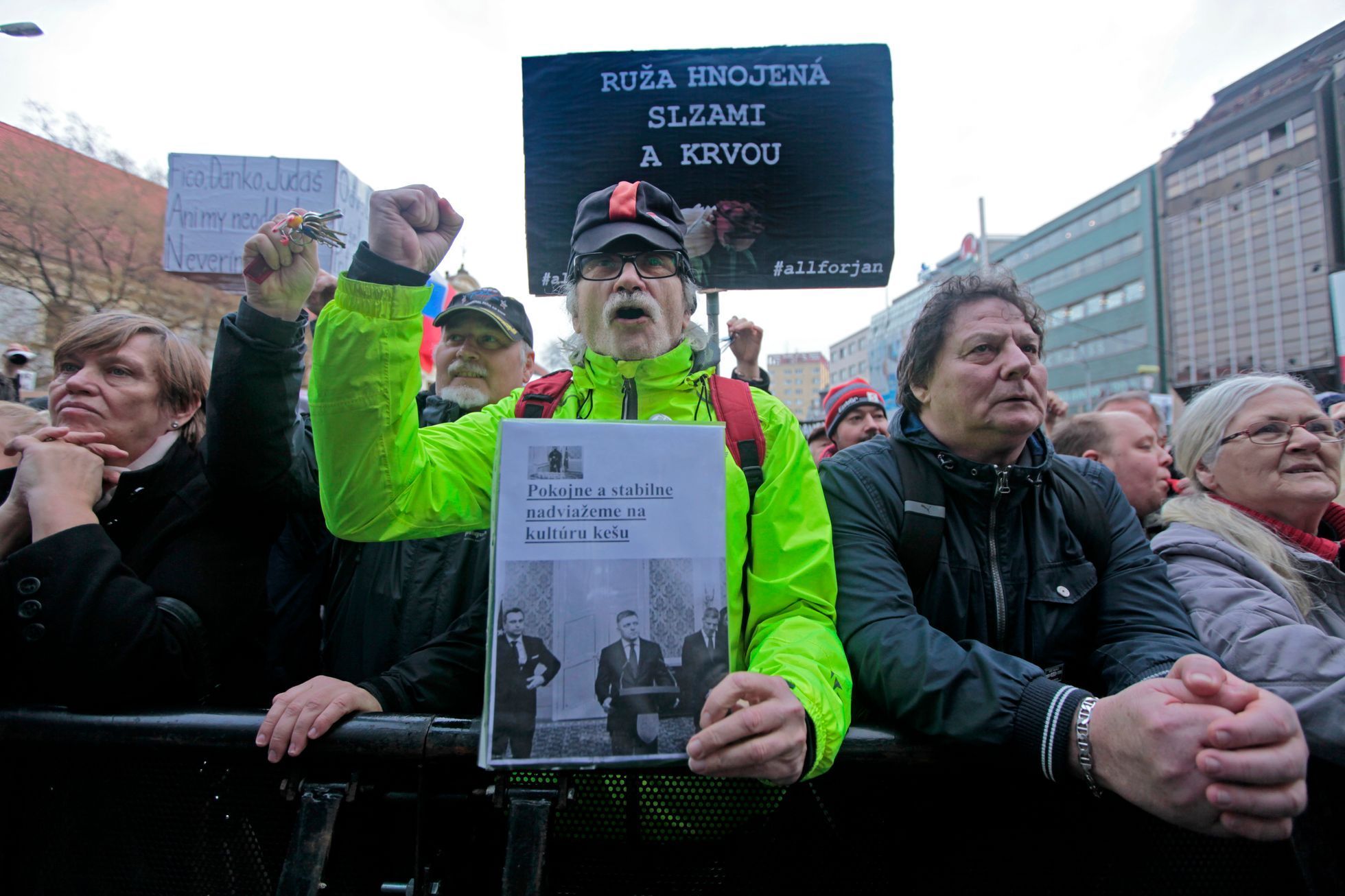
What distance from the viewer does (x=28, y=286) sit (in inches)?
134

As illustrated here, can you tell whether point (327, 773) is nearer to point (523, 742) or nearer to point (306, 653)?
point (523, 742)

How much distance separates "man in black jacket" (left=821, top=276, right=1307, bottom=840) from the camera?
1.06 metres

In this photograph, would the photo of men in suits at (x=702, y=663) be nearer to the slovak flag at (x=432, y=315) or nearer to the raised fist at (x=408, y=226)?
the raised fist at (x=408, y=226)

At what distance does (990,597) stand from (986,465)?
1.07ft

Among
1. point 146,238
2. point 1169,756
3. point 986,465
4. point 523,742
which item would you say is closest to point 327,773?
point 523,742

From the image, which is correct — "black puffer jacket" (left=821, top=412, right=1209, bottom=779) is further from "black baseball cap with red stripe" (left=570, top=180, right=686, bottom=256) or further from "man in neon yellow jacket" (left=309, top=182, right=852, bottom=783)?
"black baseball cap with red stripe" (left=570, top=180, right=686, bottom=256)

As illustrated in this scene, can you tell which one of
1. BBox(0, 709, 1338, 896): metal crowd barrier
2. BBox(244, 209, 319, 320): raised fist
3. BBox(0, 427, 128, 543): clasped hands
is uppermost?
BBox(244, 209, 319, 320): raised fist

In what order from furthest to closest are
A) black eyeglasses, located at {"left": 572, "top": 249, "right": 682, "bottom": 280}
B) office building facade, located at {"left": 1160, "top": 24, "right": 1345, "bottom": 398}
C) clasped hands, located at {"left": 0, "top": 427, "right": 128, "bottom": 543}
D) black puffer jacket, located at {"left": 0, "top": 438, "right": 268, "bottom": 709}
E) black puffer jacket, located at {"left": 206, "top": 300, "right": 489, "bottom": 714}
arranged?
office building facade, located at {"left": 1160, "top": 24, "right": 1345, "bottom": 398} < black eyeglasses, located at {"left": 572, "top": 249, "right": 682, "bottom": 280} < black puffer jacket, located at {"left": 206, "top": 300, "right": 489, "bottom": 714} < clasped hands, located at {"left": 0, "top": 427, "right": 128, "bottom": 543} < black puffer jacket, located at {"left": 0, "top": 438, "right": 268, "bottom": 709}

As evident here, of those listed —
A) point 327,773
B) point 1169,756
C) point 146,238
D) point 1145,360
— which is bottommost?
point 327,773

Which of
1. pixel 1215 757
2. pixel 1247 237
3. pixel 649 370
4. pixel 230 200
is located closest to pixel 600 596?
pixel 649 370

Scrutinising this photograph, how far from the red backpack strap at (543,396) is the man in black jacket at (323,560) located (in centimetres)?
48

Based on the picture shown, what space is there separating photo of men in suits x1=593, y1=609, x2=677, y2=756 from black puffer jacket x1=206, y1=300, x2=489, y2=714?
2.08 feet

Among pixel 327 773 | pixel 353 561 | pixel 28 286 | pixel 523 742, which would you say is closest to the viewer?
pixel 523 742

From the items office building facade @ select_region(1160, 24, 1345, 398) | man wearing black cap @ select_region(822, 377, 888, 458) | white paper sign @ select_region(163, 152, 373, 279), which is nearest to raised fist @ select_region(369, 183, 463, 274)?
man wearing black cap @ select_region(822, 377, 888, 458)
